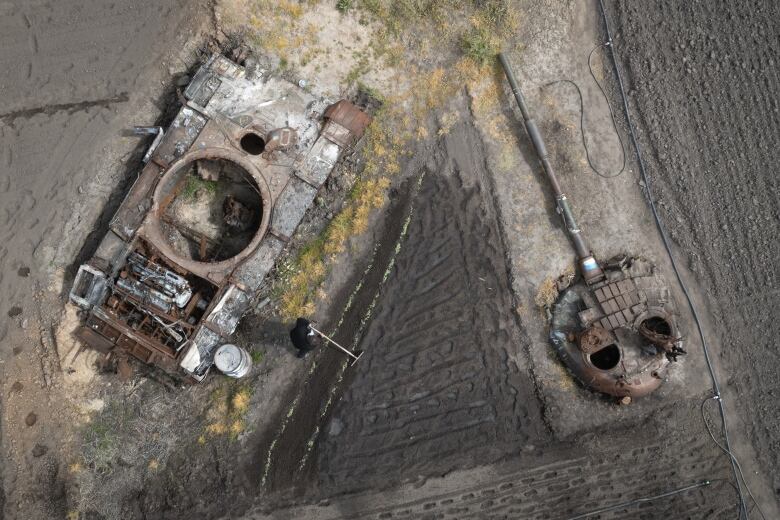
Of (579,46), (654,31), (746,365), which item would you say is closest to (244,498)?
(746,365)

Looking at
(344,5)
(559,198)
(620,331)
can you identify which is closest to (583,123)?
(559,198)

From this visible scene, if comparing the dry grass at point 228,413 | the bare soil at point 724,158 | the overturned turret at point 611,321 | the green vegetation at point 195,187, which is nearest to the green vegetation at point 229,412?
the dry grass at point 228,413

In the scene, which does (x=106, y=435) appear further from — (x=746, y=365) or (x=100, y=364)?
(x=746, y=365)

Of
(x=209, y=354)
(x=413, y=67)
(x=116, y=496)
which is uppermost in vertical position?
(x=413, y=67)

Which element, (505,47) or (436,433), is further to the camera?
(505,47)

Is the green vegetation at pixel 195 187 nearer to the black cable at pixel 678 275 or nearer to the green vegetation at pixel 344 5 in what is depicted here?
the green vegetation at pixel 344 5

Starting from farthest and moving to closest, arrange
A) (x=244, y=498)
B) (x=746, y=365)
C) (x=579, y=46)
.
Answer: (x=579, y=46), (x=746, y=365), (x=244, y=498)

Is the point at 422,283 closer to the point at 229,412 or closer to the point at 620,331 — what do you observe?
the point at 620,331
